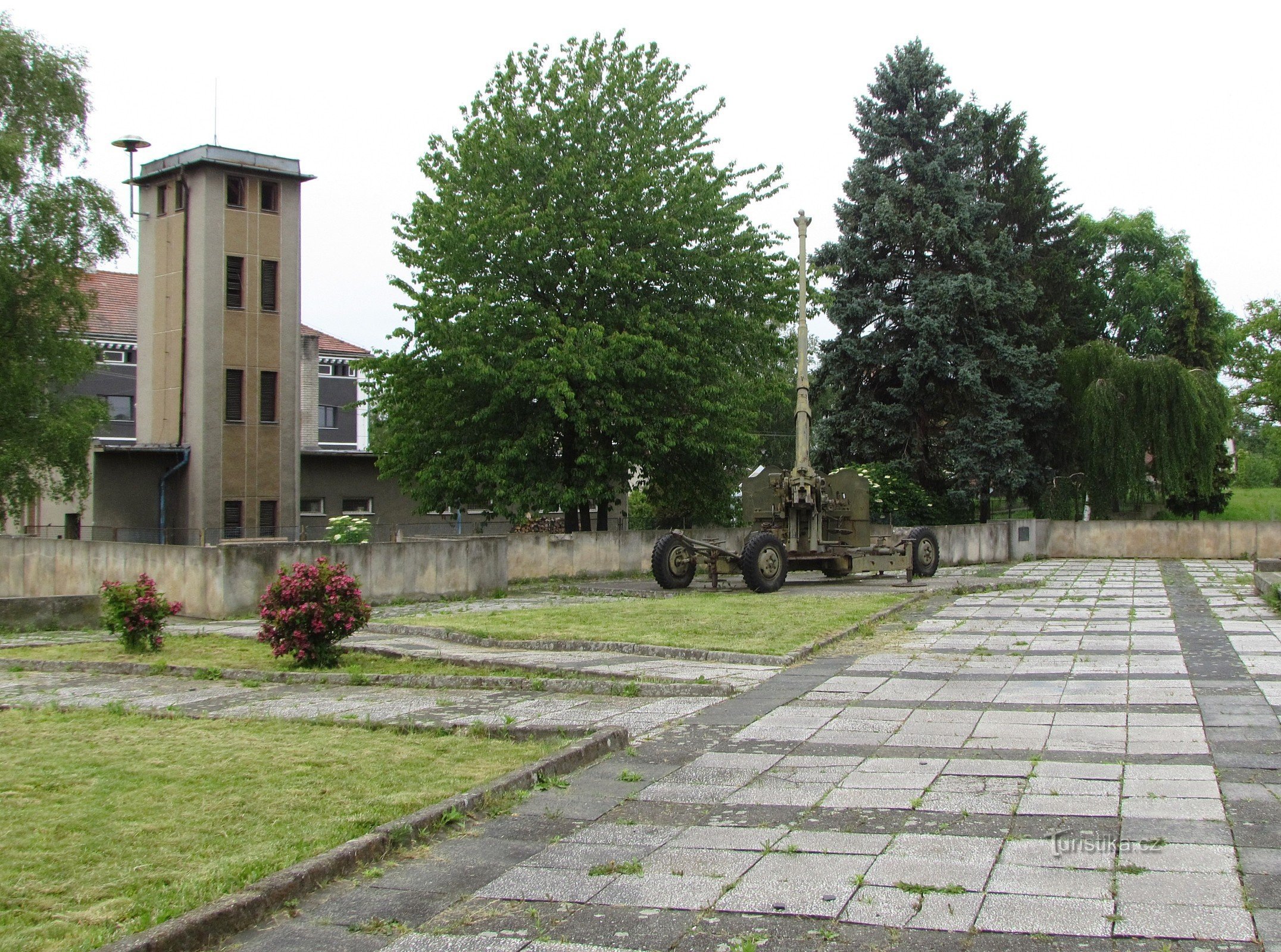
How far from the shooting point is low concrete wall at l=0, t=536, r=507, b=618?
1748 cm

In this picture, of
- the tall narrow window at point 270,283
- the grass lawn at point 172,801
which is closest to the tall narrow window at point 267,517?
the tall narrow window at point 270,283

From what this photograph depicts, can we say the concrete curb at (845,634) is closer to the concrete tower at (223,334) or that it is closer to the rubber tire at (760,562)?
the rubber tire at (760,562)

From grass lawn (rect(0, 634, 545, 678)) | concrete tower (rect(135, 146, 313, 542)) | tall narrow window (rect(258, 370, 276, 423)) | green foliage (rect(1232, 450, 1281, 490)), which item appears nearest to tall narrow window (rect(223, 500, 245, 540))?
concrete tower (rect(135, 146, 313, 542))

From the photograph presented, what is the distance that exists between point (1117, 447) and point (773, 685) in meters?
30.3

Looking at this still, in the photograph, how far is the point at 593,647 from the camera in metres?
13.0

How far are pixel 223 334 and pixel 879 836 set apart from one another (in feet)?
104

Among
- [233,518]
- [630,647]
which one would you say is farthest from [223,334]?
[630,647]

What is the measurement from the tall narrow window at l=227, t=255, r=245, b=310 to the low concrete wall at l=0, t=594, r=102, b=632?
1920 centimetres

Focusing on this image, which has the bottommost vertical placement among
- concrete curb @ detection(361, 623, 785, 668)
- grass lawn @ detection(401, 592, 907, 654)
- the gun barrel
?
concrete curb @ detection(361, 623, 785, 668)

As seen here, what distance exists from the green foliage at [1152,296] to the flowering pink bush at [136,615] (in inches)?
1713

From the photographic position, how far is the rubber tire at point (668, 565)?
70.3 feet

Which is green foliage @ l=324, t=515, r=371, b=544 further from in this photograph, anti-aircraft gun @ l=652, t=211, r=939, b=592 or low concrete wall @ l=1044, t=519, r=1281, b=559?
low concrete wall @ l=1044, t=519, r=1281, b=559

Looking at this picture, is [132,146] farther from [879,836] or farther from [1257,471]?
[1257,471]

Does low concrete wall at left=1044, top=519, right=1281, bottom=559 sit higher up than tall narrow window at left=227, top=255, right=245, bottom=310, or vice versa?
tall narrow window at left=227, top=255, right=245, bottom=310
